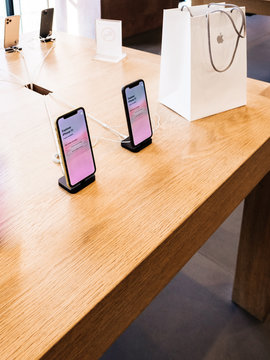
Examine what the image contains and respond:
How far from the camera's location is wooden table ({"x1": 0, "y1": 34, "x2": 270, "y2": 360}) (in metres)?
0.56

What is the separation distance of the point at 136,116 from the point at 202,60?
0.86ft

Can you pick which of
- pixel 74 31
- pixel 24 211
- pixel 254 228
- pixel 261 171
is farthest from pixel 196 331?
pixel 74 31

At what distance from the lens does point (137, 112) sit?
870 millimetres

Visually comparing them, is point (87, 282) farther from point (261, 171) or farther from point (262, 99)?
point (262, 99)

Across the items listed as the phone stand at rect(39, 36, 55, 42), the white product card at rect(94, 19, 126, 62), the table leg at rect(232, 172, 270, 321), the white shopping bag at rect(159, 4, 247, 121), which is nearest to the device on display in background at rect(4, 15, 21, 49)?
the phone stand at rect(39, 36, 55, 42)

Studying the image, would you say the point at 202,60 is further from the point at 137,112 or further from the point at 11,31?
the point at 11,31

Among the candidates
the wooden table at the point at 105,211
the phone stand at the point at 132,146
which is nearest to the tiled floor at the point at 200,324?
the wooden table at the point at 105,211

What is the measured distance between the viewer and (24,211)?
2.42ft

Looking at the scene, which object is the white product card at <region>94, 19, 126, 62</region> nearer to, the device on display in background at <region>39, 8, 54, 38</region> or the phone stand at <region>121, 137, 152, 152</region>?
the device on display in background at <region>39, 8, 54, 38</region>

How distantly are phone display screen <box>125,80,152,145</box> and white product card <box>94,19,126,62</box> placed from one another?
2.16 ft

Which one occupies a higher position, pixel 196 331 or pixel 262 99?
pixel 262 99

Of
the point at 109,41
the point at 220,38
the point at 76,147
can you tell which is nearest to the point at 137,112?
the point at 76,147

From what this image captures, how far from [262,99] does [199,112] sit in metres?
0.25

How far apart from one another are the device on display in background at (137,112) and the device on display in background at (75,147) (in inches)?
5.0
